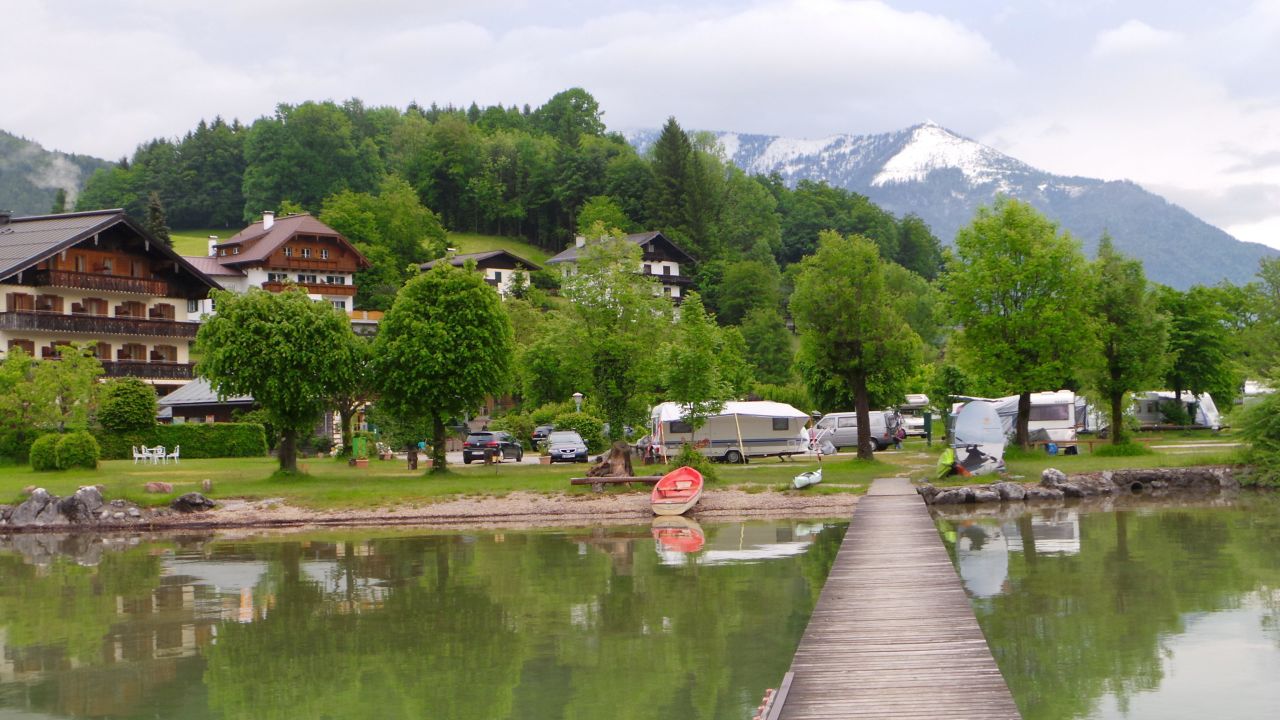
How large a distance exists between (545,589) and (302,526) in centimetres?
1592

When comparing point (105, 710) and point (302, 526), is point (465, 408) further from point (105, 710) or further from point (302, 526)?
point (105, 710)

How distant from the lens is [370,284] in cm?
11069

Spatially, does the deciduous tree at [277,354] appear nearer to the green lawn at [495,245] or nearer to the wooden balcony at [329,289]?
the wooden balcony at [329,289]

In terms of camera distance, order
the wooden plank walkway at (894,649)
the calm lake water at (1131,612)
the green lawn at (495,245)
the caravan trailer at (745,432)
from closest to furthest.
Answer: the wooden plank walkway at (894,649) < the calm lake water at (1131,612) < the caravan trailer at (745,432) < the green lawn at (495,245)

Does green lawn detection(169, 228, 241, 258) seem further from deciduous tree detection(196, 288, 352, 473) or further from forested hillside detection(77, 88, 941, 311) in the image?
deciduous tree detection(196, 288, 352, 473)

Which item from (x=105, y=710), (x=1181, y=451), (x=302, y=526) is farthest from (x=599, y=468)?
(x=105, y=710)

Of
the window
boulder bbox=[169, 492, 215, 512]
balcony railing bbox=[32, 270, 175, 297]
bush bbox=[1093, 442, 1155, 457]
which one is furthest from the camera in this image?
balcony railing bbox=[32, 270, 175, 297]

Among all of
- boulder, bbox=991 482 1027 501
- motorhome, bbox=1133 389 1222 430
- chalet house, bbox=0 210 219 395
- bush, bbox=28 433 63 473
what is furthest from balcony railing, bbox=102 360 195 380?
motorhome, bbox=1133 389 1222 430

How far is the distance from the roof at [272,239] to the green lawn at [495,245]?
28429mm

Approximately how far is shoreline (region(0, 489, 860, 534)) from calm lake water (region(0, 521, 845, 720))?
4.73 meters

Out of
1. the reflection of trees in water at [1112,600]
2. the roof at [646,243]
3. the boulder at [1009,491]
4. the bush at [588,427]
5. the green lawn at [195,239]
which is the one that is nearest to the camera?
the reflection of trees in water at [1112,600]

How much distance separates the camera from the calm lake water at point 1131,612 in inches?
551

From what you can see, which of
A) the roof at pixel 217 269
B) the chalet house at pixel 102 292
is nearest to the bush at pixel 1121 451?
the chalet house at pixel 102 292

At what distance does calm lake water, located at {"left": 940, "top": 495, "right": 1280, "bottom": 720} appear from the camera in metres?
14.0
